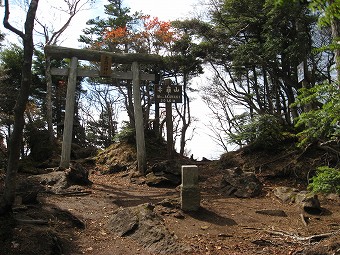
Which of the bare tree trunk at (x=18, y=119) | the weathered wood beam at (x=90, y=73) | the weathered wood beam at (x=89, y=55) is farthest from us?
the weathered wood beam at (x=90, y=73)

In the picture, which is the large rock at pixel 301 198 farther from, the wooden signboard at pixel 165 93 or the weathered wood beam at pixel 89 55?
the weathered wood beam at pixel 89 55

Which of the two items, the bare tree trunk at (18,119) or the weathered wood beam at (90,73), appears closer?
the bare tree trunk at (18,119)

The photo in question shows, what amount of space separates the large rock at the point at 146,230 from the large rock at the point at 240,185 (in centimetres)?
Result: 325

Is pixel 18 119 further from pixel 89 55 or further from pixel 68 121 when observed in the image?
pixel 89 55

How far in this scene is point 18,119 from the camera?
4547 mm

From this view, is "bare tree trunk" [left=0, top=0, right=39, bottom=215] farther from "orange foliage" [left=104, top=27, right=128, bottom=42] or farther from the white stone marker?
"orange foliage" [left=104, top=27, right=128, bottom=42]

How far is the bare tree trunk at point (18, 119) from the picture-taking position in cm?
442

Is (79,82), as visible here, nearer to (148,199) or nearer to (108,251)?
(148,199)

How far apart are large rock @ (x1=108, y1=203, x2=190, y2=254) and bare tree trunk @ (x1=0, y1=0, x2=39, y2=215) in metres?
1.95

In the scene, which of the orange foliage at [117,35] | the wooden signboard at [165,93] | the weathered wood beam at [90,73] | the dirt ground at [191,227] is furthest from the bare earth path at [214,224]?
the orange foliage at [117,35]

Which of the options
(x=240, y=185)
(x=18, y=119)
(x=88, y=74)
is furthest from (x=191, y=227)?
(x=88, y=74)

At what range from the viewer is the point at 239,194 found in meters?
8.04

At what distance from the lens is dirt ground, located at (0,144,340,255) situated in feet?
13.9

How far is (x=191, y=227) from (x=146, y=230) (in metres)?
0.91
